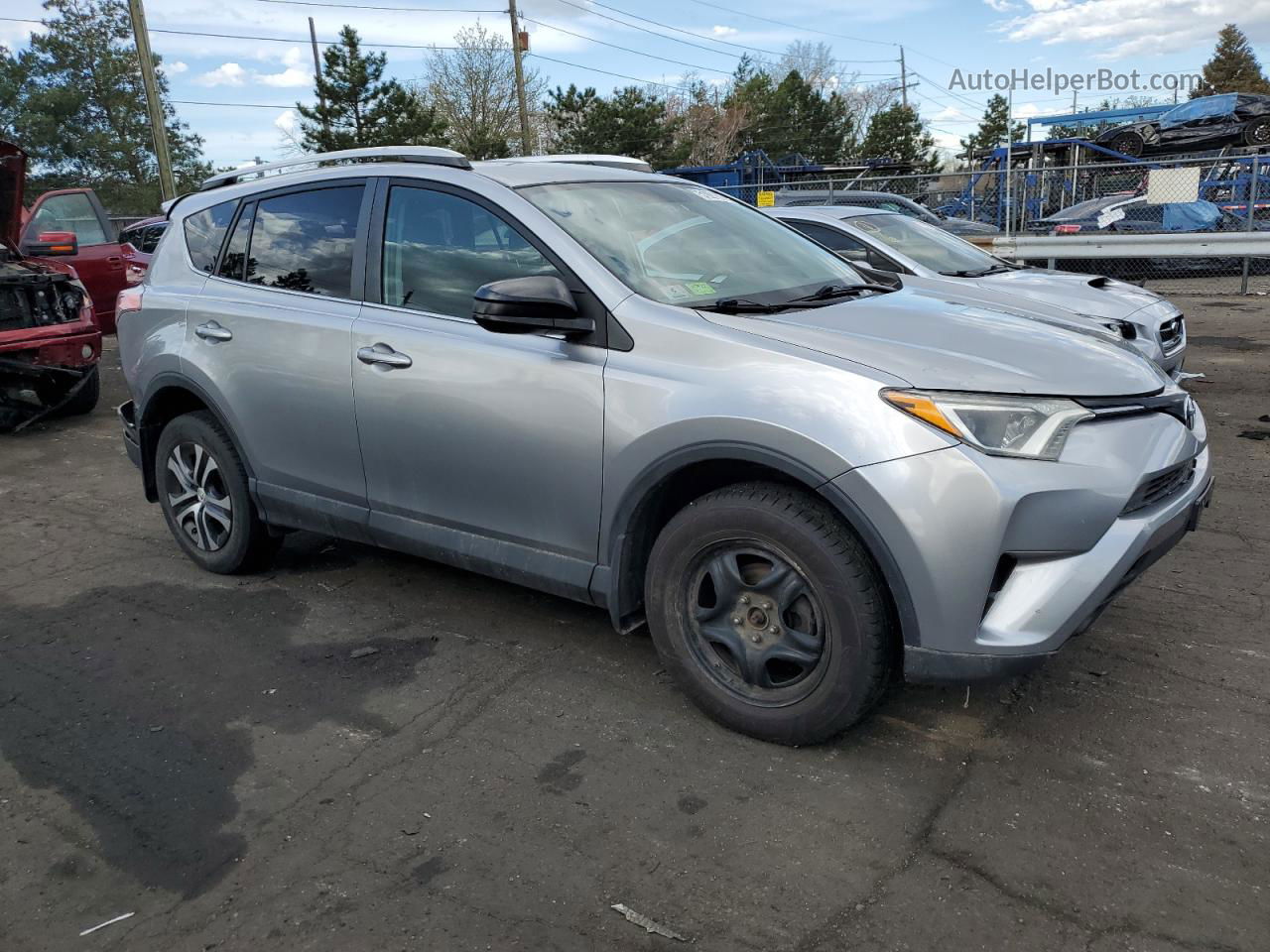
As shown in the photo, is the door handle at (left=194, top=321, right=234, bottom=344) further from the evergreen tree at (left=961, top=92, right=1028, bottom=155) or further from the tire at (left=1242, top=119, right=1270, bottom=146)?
the evergreen tree at (left=961, top=92, right=1028, bottom=155)

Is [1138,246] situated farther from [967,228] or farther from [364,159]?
[364,159]

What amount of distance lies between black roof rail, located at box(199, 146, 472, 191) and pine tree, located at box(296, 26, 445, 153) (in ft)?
121

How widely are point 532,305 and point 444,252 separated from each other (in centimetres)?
76

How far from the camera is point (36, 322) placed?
8.23 meters

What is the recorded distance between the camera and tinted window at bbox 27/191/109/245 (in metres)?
10.9

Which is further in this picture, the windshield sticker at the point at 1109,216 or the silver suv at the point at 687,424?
the windshield sticker at the point at 1109,216

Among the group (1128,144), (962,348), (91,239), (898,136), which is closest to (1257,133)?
(1128,144)

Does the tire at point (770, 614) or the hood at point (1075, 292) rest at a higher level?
the hood at point (1075, 292)

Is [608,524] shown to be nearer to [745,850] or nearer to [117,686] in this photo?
[745,850]

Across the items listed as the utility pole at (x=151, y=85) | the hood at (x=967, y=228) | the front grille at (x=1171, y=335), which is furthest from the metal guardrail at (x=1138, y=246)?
the utility pole at (x=151, y=85)

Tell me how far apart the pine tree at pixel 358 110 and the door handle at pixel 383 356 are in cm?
3834

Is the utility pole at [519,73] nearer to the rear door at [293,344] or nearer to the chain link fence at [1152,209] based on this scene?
the chain link fence at [1152,209]

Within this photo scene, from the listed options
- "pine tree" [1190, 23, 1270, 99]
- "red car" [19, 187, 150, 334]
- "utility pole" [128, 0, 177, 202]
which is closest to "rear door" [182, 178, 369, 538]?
"red car" [19, 187, 150, 334]

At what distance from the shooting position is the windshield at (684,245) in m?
3.49
